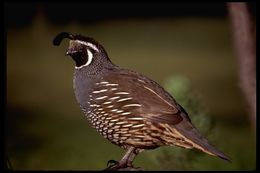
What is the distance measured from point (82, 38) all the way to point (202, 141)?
82 cm

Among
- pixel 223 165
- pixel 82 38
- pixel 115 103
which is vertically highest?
pixel 82 38

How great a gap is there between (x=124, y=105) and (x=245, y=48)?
2.87m

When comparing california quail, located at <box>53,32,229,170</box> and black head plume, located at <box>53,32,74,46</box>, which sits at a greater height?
black head plume, located at <box>53,32,74,46</box>

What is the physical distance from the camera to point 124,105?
3543 mm

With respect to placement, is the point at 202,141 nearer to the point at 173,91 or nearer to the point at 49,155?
the point at 173,91

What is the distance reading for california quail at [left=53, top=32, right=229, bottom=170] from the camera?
11.6 feet

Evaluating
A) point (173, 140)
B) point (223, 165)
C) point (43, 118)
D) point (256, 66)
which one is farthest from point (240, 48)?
point (173, 140)

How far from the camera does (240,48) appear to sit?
6172mm

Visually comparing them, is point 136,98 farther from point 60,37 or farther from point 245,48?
point 245,48

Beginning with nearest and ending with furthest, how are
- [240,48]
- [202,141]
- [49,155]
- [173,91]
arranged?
[202,141], [173,91], [240,48], [49,155]

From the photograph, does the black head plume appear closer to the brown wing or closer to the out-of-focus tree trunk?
the brown wing

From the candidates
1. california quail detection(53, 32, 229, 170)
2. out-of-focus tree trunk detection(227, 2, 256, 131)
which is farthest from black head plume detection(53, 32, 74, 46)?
out-of-focus tree trunk detection(227, 2, 256, 131)

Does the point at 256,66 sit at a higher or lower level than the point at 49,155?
higher

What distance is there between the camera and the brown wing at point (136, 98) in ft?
11.6
